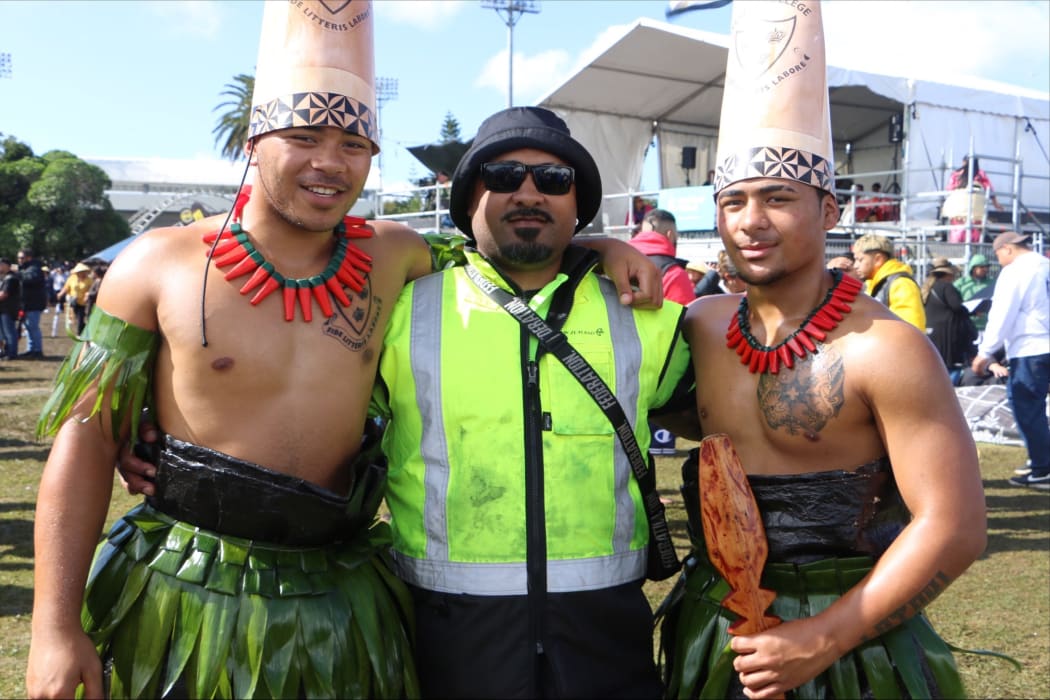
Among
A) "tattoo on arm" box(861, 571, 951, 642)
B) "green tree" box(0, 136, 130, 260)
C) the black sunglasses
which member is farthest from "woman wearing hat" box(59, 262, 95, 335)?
"green tree" box(0, 136, 130, 260)

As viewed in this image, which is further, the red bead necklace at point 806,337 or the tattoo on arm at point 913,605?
the red bead necklace at point 806,337

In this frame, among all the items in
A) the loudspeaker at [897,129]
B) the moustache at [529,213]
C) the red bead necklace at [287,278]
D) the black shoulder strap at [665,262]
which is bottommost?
the red bead necklace at [287,278]

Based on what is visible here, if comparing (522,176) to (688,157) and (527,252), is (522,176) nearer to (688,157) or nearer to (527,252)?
(527,252)

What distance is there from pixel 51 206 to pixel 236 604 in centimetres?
3967

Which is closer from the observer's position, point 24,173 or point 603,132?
point 603,132

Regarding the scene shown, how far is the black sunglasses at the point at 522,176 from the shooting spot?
246 cm

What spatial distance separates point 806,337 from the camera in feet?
7.69

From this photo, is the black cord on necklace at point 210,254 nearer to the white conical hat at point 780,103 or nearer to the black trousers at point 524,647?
the black trousers at point 524,647

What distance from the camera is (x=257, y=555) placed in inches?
89.1

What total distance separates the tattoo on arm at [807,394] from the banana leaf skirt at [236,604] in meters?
1.05

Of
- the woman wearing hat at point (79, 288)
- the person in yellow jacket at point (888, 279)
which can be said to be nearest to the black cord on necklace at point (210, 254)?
the person in yellow jacket at point (888, 279)

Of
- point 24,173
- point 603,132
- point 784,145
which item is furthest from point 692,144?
point 24,173

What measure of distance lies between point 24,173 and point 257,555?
41671 mm

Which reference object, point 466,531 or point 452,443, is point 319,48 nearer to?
point 452,443
